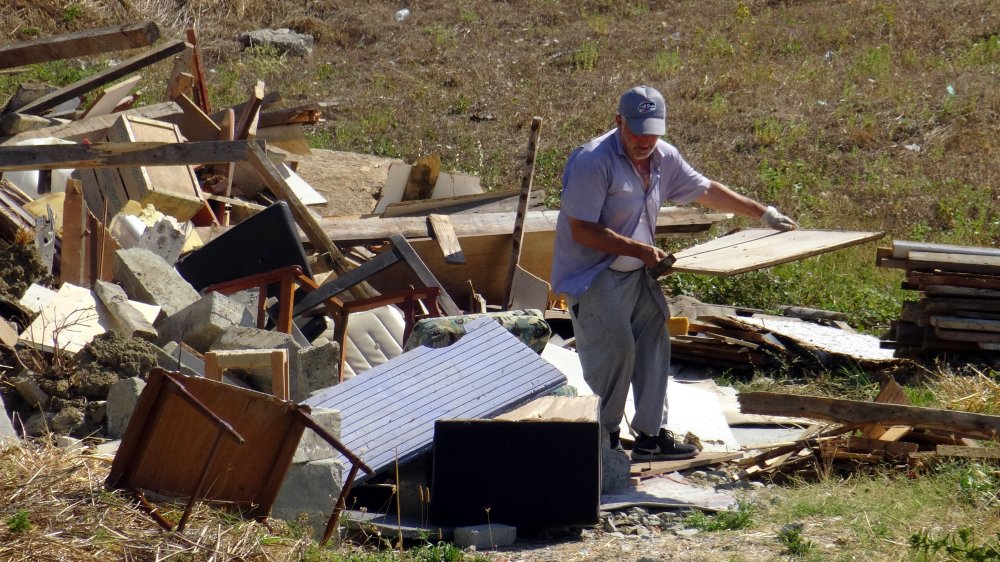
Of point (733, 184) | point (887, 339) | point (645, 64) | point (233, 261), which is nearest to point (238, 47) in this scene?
point (645, 64)

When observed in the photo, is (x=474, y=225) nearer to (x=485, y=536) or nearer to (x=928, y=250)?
(x=928, y=250)

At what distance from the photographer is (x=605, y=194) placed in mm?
5094

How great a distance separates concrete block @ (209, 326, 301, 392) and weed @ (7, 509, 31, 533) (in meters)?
2.07

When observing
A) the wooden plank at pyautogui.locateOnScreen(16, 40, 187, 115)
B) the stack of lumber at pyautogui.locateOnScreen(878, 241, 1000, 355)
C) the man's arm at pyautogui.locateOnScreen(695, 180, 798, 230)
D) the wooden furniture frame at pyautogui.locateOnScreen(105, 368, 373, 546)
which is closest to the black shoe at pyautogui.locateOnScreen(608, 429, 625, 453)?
the man's arm at pyautogui.locateOnScreen(695, 180, 798, 230)

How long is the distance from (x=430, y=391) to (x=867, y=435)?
212 centimetres

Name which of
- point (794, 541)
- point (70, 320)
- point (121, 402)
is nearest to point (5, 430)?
point (121, 402)

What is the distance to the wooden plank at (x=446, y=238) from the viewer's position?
752cm

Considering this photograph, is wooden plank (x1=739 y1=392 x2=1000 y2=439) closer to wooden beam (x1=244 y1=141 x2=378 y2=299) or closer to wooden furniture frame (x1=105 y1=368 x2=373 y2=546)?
wooden furniture frame (x1=105 y1=368 x2=373 y2=546)

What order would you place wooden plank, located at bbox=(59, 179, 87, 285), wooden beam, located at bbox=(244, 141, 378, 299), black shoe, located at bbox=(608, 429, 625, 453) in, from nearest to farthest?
black shoe, located at bbox=(608, 429, 625, 453)
wooden plank, located at bbox=(59, 179, 87, 285)
wooden beam, located at bbox=(244, 141, 378, 299)

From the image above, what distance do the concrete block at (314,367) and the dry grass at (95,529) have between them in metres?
1.78

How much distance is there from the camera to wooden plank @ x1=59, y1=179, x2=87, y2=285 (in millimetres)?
6580

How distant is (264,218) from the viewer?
673 cm

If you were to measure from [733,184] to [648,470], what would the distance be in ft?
22.9

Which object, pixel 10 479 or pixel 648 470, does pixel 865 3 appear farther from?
pixel 10 479
